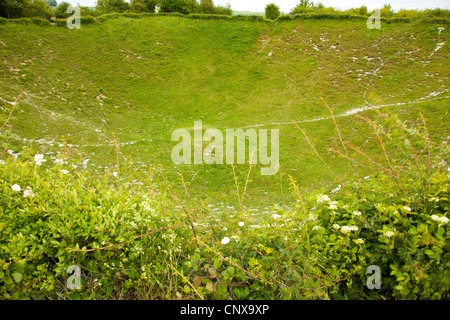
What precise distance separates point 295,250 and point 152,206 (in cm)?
131

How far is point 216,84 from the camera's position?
1714 centimetres

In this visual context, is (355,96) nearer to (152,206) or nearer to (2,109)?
(152,206)

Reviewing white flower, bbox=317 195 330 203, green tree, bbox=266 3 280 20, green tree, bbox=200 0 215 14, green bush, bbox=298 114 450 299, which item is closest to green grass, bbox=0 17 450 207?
green tree, bbox=266 3 280 20

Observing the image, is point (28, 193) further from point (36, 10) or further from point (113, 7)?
point (113, 7)

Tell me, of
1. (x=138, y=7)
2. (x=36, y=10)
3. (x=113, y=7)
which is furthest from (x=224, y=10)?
(x=36, y=10)

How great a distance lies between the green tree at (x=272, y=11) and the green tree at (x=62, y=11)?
16707 millimetres

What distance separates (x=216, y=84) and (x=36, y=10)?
14.8 metres

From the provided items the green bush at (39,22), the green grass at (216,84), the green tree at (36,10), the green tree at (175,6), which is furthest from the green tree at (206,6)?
the green bush at (39,22)

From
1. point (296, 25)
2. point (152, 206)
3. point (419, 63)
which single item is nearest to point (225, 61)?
point (296, 25)

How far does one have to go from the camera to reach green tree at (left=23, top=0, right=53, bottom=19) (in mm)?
19922

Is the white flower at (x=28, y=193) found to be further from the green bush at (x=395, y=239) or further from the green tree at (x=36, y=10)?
the green tree at (x=36, y=10)

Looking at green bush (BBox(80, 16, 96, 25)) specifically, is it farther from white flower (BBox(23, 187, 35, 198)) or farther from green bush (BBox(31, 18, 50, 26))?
white flower (BBox(23, 187, 35, 198))

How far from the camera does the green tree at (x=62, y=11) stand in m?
23.0
